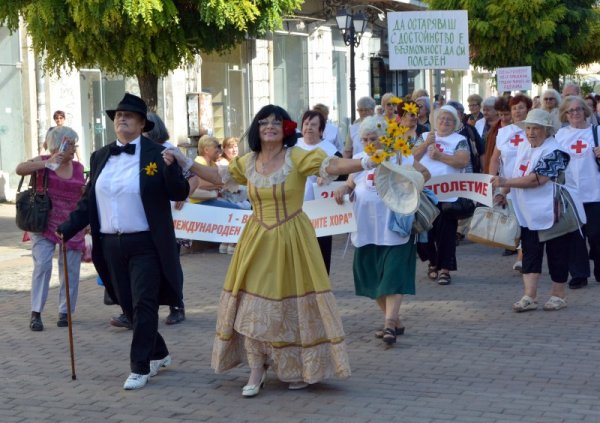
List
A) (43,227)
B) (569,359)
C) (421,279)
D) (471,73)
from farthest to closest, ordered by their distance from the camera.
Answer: (471,73)
(421,279)
(43,227)
(569,359)

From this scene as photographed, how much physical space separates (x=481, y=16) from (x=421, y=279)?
1931 centimetres

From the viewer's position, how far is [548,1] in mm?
29531

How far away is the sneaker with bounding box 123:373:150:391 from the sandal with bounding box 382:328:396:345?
6.37 feet

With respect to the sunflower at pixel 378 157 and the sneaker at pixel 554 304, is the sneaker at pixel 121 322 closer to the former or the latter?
the sunflower at pixel 378 157

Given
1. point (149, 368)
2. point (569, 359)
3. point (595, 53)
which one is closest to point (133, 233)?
point (149, 368)

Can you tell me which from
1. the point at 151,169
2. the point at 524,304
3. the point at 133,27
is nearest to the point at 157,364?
the point at 151,169

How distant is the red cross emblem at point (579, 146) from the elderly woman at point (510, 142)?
19.5 inches

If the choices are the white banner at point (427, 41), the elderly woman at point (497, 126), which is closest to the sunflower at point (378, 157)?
the white banner at point (427, 41)

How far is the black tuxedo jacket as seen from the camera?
295 inches

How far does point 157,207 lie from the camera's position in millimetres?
7570

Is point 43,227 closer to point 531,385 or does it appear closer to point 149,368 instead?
point 149,368

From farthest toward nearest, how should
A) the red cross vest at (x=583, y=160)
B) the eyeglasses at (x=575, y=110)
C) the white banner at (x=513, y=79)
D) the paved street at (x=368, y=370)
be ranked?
the white banner at (x=513, y=79)
the red cross vest at (x=583, y=160)
the eyeglasses at (x=575, y=110)
the paved street at (x=368, y=370)

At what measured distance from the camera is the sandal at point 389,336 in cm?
860

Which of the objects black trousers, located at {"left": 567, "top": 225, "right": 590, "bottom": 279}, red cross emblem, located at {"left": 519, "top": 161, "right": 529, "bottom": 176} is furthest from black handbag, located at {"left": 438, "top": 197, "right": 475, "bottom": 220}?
red cross emblem, located at {"left": 519, "top": 161, "right": 529, "bottom": 176}
